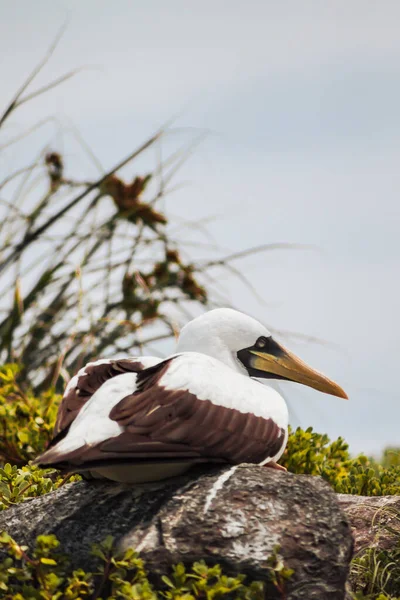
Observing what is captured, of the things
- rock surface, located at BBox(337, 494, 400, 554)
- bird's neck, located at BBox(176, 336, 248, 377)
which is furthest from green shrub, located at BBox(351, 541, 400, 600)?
bird's neck, located at BBox(176, 336, 248, 377)

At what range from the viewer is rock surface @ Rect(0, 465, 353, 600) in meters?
3.99

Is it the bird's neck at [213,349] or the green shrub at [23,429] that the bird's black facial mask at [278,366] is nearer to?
the bird's neck at [213,349]


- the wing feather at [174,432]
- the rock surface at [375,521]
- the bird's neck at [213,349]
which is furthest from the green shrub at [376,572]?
the bird's neck at [213,349]

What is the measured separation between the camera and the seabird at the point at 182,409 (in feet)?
13.3

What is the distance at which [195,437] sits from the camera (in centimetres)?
417

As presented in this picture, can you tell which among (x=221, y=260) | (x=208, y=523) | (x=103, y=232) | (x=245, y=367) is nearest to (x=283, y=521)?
(x=208, y=523)

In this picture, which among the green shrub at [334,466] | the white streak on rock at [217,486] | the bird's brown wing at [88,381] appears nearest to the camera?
the white streak on rock at [217,486]

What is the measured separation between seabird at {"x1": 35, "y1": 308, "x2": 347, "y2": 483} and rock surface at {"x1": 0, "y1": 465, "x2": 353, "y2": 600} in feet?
0.44

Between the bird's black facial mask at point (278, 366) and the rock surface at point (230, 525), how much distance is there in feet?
2.44

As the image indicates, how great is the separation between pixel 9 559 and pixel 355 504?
2.13 m

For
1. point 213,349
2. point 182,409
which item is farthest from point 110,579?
point 213,349

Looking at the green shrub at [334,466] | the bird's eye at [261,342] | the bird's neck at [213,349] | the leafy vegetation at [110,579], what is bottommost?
the leafy vegetation at [110,579]

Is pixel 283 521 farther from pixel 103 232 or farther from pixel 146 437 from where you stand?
pixel 103 232

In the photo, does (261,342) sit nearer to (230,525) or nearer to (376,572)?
(230,525)
